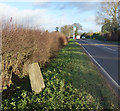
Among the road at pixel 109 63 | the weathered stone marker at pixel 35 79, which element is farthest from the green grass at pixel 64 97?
the road at pixel 109 63

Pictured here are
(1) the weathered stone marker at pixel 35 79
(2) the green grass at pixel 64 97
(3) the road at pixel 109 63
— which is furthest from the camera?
(3) the road at pixel 109 63

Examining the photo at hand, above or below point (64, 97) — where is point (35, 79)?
above

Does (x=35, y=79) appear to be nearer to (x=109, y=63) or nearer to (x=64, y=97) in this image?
(x=64, y=97)

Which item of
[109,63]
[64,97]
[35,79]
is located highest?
[35,79]

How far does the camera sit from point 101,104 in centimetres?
330

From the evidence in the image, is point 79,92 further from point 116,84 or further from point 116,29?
point 116,29

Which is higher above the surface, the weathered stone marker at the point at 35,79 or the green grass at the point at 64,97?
the weathered stone marker at the point at 35,79

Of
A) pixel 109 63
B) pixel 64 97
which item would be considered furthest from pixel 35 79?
pixel 109 63

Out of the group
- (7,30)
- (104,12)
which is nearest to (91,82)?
(7,30)

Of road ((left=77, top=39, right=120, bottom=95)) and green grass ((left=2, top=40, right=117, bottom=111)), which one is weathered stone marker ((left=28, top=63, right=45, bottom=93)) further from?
road ((left=77, top=39, right=120, bottom=95))

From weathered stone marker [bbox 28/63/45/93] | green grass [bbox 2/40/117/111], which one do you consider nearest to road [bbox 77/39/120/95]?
green grass [bbox 2/40/117/111]

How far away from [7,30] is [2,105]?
2.08 meters

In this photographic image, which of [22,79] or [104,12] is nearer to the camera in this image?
[22,79]

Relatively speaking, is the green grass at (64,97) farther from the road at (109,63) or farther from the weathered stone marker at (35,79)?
the road at (109,63)
